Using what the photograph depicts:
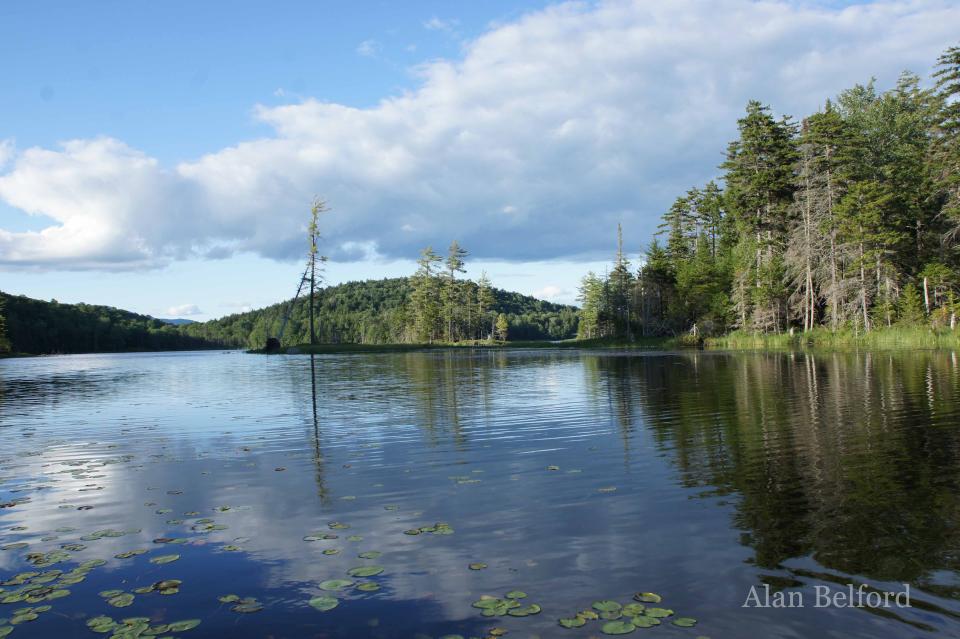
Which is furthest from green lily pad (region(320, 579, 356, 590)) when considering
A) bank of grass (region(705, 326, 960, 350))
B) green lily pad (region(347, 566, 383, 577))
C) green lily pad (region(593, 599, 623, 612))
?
bank of grass (region(705, 326, 960, 350))

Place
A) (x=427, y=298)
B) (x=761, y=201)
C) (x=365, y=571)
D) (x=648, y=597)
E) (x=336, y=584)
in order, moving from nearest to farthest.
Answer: (x=648, y=597) → (x=336, y=584) → (x=365, y=571) → (x=761, y=201) → (x=427, y=298)

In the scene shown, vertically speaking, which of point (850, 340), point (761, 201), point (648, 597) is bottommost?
point (648, 597)

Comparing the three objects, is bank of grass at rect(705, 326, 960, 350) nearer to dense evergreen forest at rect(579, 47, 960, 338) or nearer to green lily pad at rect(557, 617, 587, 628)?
dense evergreen forest at rect(579, 47, 960, 338)

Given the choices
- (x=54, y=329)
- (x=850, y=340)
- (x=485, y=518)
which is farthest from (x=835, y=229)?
(x=54, y=329)

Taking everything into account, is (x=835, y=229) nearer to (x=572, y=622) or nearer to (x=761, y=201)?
(x=761, y=201)

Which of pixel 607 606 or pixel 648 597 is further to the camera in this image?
pixel 648 597

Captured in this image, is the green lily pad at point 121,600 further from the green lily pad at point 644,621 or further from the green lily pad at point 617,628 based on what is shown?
the green lily pad at point 644,621

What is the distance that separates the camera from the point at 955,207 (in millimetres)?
53781

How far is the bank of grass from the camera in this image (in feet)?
167

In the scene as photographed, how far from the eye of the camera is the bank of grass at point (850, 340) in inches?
2000

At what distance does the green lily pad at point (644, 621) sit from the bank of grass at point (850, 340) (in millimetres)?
54989

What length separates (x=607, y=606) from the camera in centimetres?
669

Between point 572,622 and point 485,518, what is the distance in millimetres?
3679

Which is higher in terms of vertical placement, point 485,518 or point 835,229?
point 835,229
